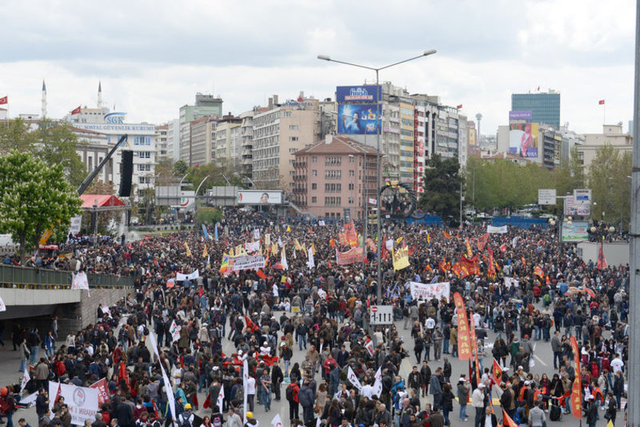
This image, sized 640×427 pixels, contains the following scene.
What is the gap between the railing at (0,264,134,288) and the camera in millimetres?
26266

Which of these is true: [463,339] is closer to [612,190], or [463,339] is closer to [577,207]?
[577,207]

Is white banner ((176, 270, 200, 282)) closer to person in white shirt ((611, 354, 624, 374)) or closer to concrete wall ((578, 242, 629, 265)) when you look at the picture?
person in white shirt ((611, 354, 624, 374))

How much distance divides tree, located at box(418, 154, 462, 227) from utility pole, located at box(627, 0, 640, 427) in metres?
102

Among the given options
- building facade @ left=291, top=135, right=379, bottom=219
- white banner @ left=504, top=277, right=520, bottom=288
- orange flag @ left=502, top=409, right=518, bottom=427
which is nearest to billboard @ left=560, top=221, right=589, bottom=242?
white banner @ left=504, top=277, right=520, bottom=288

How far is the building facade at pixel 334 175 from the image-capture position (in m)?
137

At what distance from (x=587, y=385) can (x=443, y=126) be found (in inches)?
6257

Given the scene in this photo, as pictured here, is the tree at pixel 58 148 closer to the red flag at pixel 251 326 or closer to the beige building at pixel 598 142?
the red flag at pixel 251 326

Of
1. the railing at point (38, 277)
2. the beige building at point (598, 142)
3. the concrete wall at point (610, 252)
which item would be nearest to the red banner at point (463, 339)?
the railing at point (38, 277)

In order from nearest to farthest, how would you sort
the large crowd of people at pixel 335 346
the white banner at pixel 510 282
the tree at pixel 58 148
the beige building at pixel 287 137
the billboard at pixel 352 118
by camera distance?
the large crowd of people at pixel 335 346, the white banner at pixel 510 282, the tree at pixel 58 148, the billboard at pixel 352 118, the beige building at pixel 287 137

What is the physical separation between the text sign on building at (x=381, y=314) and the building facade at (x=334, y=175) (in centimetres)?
11094

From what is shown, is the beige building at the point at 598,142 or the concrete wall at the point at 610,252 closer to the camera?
the concrete wall at the point at 610,252

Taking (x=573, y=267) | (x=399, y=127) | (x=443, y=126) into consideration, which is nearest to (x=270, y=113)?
(x=399, y=127)

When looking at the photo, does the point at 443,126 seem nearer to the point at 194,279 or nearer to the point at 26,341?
the point at 194,279

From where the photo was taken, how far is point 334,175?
138m
